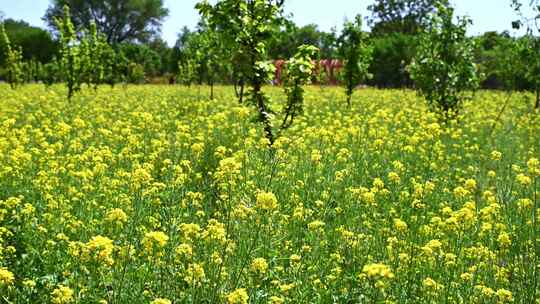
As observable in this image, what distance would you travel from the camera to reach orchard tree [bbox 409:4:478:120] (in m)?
14.1

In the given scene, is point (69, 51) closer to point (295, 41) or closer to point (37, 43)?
point (37, 43)

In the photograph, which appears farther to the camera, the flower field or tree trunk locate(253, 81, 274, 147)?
tree trunk locate(253, 81, 274, 147)

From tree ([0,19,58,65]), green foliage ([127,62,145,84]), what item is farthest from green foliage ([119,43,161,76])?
green foliage ([127,62,145,84])

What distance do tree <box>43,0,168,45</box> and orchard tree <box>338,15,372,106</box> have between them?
6350 cm

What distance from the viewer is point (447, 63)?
14.4 meters

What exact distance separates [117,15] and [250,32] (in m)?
73.5

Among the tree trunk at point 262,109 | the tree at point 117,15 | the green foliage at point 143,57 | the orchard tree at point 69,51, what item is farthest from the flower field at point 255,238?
the tree at point 117,15

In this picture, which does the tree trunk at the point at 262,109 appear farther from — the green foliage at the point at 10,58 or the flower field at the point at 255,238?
the green foliage at the point at 10,58

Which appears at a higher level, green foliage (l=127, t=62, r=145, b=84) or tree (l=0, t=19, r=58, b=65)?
tree (l=0, t=19, r=58, b=65)

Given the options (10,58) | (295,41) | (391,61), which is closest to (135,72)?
(391,61)

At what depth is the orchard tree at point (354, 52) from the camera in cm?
1747

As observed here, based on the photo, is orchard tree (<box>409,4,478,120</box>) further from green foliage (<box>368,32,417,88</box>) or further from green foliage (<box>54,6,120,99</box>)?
green foliage (<box>368,32,417,88</box>)

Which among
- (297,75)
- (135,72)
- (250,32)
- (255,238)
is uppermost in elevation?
(250,32)

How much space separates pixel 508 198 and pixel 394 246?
103 inches
